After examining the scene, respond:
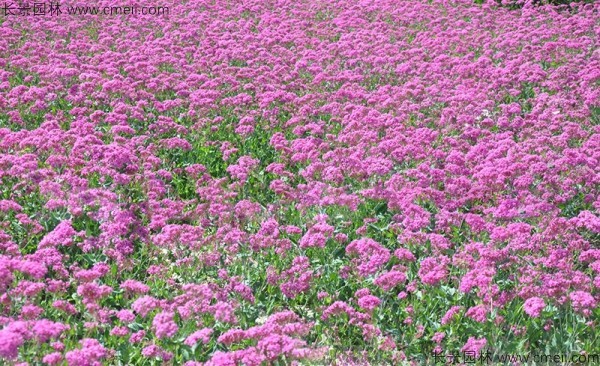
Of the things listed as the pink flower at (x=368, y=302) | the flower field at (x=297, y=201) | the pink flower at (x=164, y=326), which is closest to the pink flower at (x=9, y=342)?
the flower field at (x=297, y=201)

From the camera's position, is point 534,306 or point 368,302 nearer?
point 534,306

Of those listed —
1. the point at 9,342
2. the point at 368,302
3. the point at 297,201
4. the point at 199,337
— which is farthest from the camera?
the point at 297,201

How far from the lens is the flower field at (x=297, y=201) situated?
19.9 ft

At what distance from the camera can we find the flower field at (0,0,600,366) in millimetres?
6062

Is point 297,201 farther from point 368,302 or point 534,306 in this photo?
point 534,306

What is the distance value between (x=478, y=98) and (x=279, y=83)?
2924mm

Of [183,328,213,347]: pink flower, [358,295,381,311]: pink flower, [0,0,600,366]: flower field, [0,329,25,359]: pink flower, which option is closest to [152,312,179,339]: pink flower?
[0,0,600,366]: flower field

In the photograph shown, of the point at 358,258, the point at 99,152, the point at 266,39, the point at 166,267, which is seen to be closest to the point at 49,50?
the point at 266,39

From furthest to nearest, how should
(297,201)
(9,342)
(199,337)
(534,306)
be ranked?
(297,201)
(534,306)
(199,337)
(9,342)

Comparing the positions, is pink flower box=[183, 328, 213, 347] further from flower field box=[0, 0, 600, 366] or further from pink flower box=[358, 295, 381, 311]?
pink flower box=[358, 295, 381, 311]

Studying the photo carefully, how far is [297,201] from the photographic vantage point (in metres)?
8.40

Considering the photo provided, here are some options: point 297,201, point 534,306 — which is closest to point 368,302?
point 534,306

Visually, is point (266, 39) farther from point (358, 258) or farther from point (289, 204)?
point (358, 258)

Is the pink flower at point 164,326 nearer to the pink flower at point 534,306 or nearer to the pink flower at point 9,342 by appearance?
the pink flower at point 9,342
